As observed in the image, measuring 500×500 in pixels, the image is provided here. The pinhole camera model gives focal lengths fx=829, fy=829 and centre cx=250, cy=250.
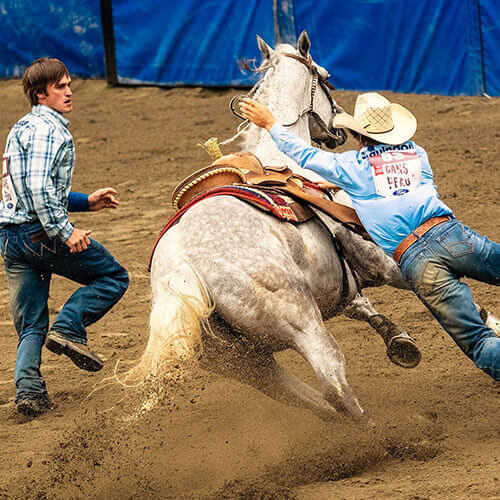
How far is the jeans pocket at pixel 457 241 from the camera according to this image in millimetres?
3816

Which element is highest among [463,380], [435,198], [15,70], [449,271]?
[435,198]

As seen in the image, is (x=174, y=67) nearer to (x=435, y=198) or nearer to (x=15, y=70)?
(x=15, y=70)

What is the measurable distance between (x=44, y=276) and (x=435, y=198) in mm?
2316

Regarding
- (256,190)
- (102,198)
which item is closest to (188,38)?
(102,198)

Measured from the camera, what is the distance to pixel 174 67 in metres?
12.6

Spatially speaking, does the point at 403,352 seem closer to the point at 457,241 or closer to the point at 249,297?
the point at 457,241

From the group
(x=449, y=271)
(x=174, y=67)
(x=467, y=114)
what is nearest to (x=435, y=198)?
(x=449, y=271)

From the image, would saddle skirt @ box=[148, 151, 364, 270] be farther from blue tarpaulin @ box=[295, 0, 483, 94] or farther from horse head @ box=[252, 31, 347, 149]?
blue tarpaulin @ box=[295, 0, 483, 94]

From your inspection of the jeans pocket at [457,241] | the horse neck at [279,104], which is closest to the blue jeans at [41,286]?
the horse neck at [279,104]

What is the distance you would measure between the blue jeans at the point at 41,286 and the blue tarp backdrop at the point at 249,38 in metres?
7.09

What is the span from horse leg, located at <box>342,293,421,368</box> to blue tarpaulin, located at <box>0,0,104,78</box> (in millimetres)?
9322

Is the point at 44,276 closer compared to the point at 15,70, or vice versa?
the point at 44,276

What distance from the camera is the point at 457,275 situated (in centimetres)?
390

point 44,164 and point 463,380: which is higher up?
point 44,164
